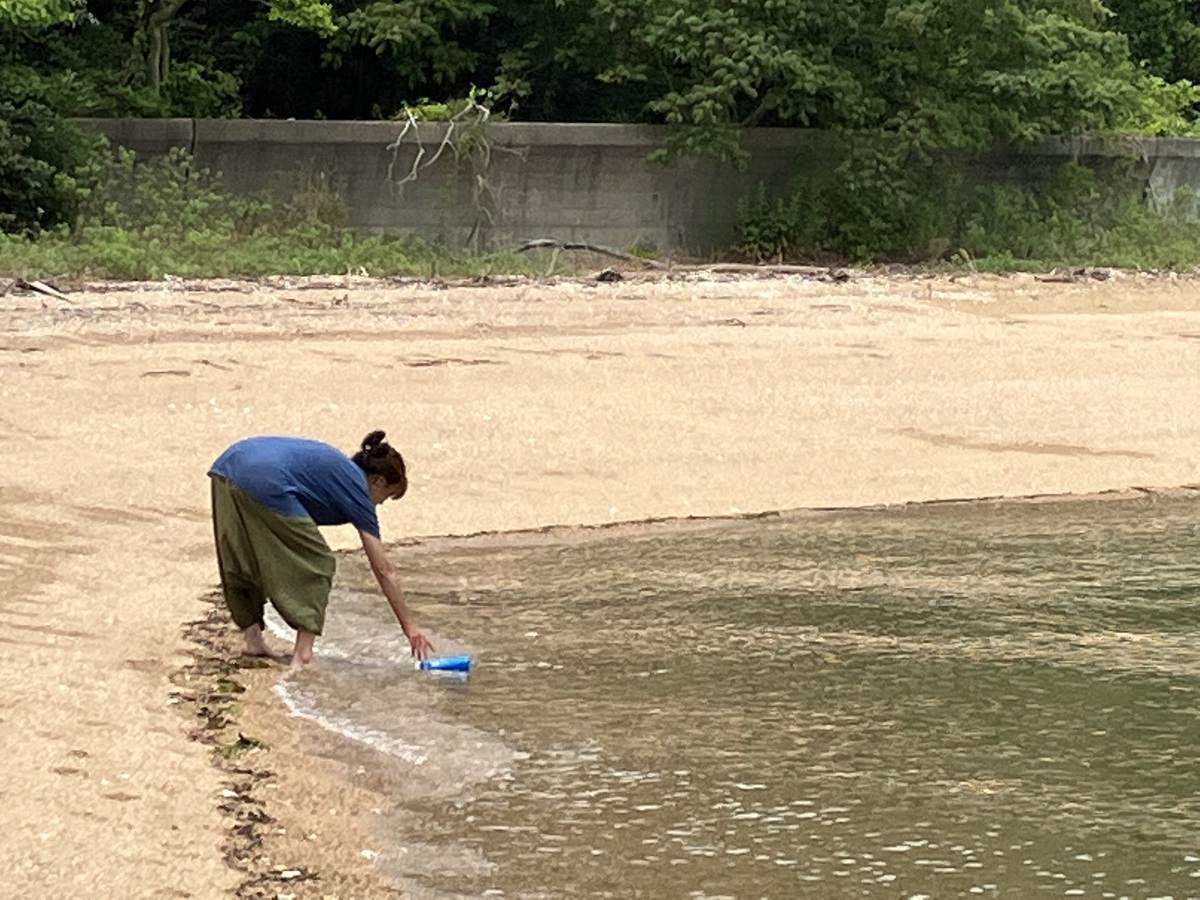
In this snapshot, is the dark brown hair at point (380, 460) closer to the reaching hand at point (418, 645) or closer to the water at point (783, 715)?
the reaching hand at point (418, 645)

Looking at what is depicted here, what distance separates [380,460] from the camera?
294 inches

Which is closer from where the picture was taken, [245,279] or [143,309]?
[143,309]

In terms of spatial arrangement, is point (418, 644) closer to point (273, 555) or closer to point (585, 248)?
point (273, 555)

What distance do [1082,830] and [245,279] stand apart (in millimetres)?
13269

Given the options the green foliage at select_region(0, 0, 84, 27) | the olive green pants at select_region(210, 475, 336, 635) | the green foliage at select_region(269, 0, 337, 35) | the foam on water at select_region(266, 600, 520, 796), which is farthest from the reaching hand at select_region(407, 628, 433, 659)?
the green foliage at select_region(269, 0, 337, 35)

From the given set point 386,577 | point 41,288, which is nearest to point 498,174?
point 41,288

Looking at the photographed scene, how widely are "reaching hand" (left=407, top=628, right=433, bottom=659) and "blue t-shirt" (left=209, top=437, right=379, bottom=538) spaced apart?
512 mm

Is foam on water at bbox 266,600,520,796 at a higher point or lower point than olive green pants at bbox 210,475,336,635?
lower

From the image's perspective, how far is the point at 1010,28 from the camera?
76.0 ft

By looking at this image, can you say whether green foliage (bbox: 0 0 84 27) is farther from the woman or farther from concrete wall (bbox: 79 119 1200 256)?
the woman

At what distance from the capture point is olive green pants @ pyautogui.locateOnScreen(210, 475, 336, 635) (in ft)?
24.9

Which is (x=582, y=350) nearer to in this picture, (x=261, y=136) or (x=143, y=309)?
(x=143, y=309)

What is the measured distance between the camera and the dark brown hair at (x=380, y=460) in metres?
7.47

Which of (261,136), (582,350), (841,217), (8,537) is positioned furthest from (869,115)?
(8,537)
